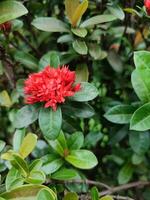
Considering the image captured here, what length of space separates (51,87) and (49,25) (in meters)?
0.27

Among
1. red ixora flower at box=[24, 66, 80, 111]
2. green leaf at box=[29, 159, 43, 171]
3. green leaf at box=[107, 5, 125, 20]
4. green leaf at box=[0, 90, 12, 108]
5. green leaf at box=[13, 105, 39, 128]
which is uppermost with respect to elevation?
green leaf at box=[107, 5, 125, 20]

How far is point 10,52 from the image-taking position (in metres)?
1.46

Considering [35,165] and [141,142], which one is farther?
[141,142]

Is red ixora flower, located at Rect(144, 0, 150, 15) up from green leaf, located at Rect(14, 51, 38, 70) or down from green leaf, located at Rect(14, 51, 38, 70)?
up

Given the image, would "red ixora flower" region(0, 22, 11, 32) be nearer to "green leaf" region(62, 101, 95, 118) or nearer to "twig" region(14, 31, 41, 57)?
"twig" region(14, 31, 41, 57)

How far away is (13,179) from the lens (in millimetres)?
1114

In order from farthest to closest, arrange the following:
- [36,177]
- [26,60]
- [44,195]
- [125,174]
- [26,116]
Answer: [125,174]
[26,60]
[26,116]
[36,177]
[44,195]

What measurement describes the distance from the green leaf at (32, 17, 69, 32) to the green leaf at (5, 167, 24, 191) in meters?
0.43

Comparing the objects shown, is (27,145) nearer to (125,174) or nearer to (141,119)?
(141,119)

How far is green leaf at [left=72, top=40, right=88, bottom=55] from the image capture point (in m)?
1.26

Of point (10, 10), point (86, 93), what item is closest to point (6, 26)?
point (10, 10)

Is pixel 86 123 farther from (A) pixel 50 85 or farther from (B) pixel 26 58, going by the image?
(A) pixel 50 85

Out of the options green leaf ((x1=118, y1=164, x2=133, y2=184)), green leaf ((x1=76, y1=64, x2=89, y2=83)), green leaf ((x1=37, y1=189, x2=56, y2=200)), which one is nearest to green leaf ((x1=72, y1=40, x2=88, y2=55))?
green leaf ((x1=76, y1=64, x2=89, y2=83))

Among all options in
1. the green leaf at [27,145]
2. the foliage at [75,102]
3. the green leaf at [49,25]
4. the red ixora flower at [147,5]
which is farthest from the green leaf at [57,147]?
the red ixora flower at [147,5]
